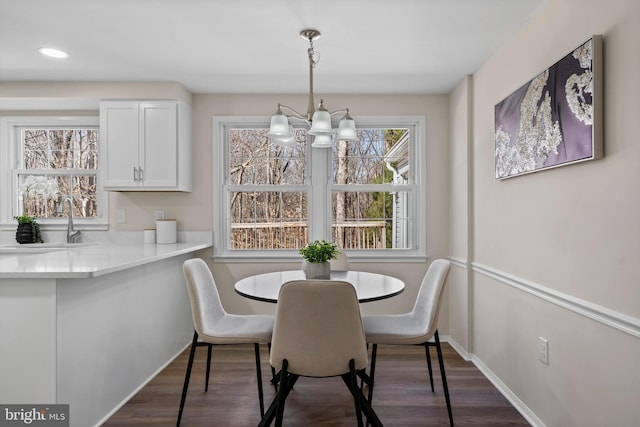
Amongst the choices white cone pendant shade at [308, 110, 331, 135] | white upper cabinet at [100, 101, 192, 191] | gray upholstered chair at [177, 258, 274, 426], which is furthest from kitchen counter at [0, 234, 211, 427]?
white cone pendant shade at [308, 110, 331, 135]

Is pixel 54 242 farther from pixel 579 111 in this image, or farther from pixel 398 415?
pixel 579 111

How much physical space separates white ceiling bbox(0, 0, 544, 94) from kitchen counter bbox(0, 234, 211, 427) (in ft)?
4.68

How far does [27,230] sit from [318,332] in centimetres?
326

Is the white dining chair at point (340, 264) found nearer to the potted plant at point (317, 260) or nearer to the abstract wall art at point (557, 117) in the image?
the potted plant at point (317, 260)

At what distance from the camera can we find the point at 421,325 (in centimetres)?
239

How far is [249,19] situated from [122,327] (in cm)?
201

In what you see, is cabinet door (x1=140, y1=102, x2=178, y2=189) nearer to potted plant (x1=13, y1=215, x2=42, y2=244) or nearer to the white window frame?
the white window frame

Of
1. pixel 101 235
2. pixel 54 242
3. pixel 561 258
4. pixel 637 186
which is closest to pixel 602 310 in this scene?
pixel 561 258

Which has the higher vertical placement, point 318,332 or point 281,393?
point 318,332

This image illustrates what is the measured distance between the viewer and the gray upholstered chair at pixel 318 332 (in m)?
1.71

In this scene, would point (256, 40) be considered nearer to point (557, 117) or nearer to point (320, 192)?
point (320, 192)

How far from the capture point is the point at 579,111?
172cm

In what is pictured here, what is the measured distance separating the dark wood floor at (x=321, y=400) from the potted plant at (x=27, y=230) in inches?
71.7

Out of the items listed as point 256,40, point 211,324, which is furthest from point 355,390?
point 256,40
